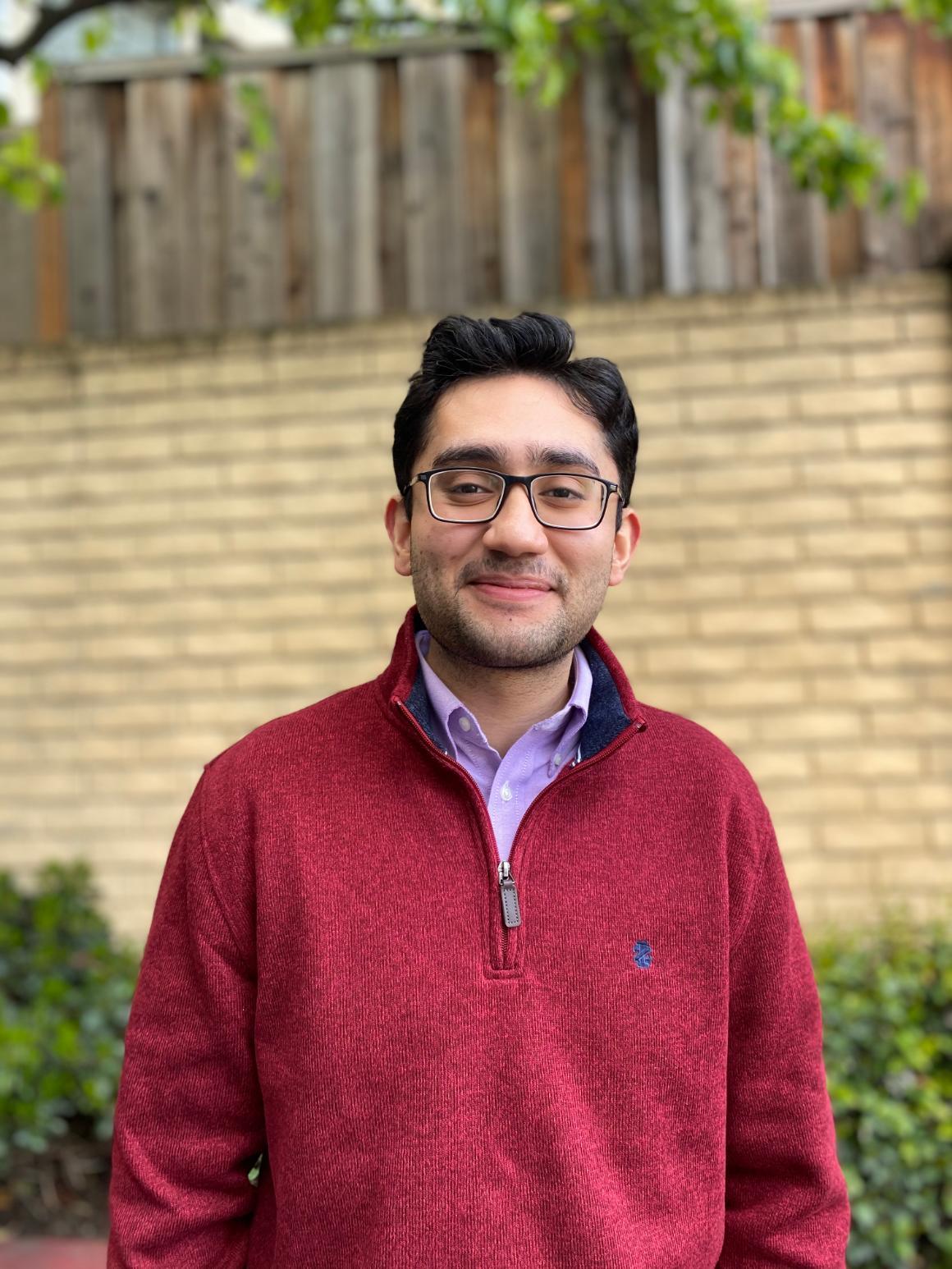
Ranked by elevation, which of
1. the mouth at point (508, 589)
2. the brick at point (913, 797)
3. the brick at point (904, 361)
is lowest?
the brick at point (913, 797)

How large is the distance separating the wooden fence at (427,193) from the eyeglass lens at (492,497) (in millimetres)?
2872

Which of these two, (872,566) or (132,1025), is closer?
(132,1025)

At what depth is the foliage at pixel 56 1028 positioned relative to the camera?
3.35m

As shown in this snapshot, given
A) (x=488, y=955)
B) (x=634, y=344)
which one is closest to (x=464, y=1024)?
(x=488, y=955)

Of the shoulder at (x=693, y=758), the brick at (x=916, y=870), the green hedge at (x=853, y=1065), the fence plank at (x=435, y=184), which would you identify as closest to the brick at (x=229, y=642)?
the green hedge at (x=853, y=1065)

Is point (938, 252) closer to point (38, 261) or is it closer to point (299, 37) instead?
point (299, 37)

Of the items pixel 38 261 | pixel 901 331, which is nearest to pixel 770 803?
pixel 901 331

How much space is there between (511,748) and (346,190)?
10.9 feet

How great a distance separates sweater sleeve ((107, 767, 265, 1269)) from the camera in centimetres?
146

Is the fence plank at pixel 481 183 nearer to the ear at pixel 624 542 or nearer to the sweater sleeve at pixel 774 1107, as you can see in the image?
the ear at pixel 624 542

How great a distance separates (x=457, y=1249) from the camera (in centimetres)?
135

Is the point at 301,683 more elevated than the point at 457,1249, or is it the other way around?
the point at 301,683

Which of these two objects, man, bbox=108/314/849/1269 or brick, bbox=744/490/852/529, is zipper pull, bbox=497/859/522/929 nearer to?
man, bbox=108/314/849/1269

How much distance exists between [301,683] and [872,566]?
1.98 meters
